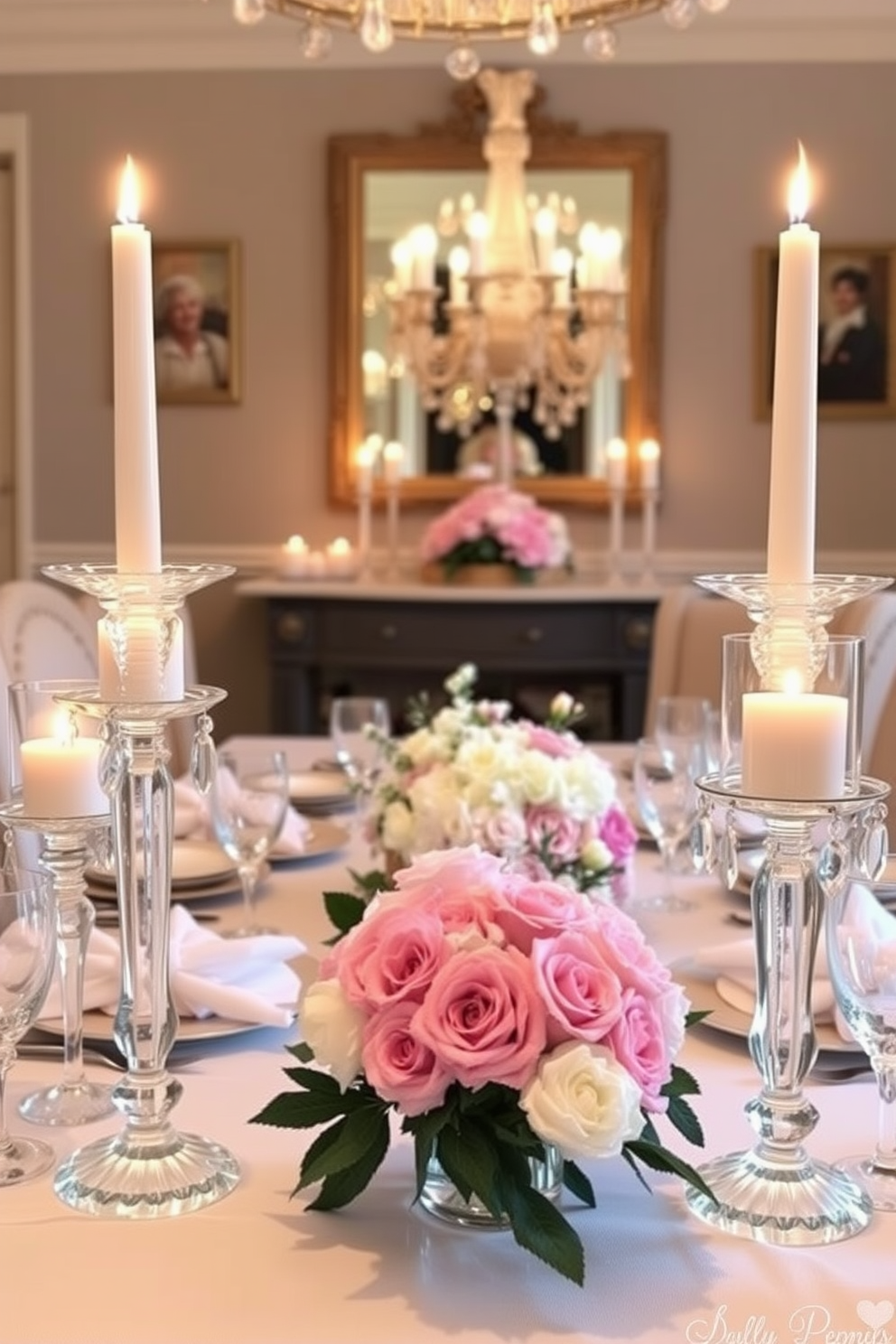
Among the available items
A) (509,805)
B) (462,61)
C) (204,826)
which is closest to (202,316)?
(462,61)

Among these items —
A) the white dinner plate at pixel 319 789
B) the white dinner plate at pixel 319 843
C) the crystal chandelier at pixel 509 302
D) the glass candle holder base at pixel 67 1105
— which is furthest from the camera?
the crystal chandelier at pixel 509 302

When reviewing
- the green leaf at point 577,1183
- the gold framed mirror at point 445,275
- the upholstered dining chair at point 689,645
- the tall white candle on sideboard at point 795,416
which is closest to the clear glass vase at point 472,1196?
the green leaf at point 577,1183

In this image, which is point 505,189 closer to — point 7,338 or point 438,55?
point 438,55

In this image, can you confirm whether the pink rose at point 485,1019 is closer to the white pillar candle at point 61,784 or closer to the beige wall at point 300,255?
the white pillar candle at point 61,784

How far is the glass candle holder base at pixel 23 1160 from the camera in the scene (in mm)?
922

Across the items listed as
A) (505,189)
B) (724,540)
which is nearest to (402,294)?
(505,189)

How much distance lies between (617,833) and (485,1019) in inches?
29.2

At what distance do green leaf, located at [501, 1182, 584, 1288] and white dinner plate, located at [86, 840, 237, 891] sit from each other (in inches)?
32.6

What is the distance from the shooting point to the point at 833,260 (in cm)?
460

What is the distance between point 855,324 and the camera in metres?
4.59

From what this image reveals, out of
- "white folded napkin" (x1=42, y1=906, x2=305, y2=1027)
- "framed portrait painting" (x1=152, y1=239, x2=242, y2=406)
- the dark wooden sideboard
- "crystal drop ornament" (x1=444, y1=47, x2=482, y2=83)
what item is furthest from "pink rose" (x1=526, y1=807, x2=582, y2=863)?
"framed portrait painting" (x1=152, y1=239, x2=242, y2=406)

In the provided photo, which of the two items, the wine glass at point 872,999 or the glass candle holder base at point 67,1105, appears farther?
the glass candle holder base at point 67,1105

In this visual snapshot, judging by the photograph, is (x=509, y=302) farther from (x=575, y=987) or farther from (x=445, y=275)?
(x=575, y=987)

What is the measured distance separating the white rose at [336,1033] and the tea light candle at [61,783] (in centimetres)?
A: 29
